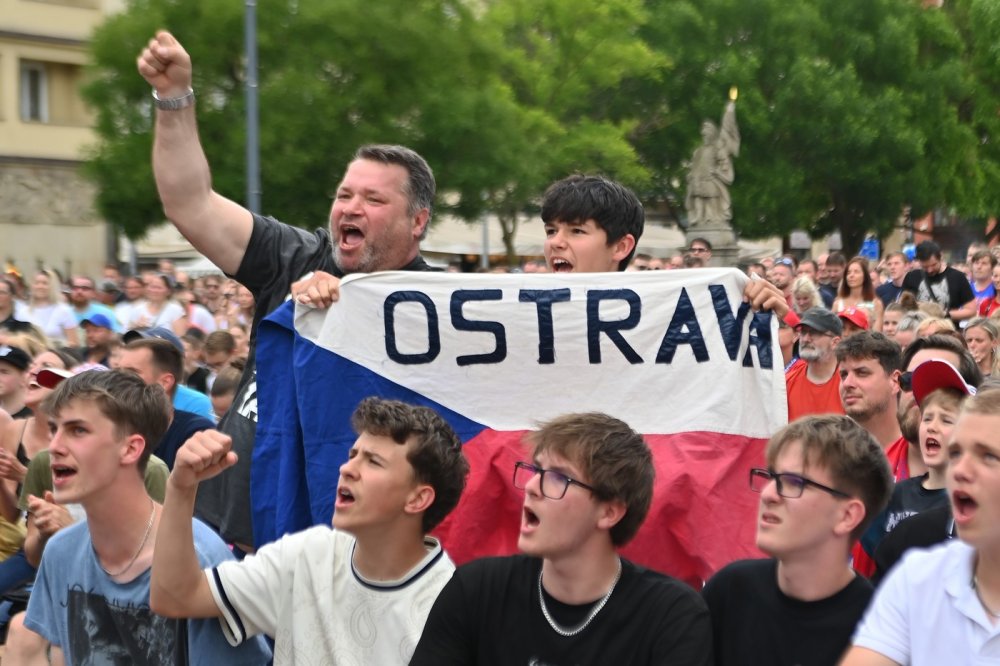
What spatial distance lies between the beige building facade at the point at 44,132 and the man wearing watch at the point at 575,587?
112 ft

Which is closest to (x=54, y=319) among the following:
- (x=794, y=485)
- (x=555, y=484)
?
(x=555, y=484)

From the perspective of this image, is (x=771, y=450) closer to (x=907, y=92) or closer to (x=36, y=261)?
(x=36, y=261)

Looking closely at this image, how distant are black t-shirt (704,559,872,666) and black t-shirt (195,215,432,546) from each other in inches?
70.2

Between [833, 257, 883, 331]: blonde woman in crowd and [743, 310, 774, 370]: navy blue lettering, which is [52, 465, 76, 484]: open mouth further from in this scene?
[833, 257, 883, 331]: blonde woman in crowd

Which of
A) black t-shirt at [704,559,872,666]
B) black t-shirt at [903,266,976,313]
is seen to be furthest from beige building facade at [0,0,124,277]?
black t-shirt at [704,559,872,666]

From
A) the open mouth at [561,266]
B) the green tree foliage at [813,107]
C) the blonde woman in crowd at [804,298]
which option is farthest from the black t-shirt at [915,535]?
the green tree foliage at [813,107]

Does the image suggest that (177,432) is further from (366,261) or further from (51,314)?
(51,314)

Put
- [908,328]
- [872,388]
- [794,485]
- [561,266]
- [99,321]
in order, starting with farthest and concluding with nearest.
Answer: [99,321]
[908,328]
[872,388]
[561,266]
[794,485]

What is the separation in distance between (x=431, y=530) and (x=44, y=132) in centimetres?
3481

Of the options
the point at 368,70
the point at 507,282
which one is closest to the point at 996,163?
the point at 368,70

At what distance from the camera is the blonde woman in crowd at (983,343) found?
29.3 ft

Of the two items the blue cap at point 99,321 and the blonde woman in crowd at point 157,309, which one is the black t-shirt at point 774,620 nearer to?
the blue cap at point 99,321

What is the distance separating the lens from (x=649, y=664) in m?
3.44

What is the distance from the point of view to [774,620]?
3.47m
